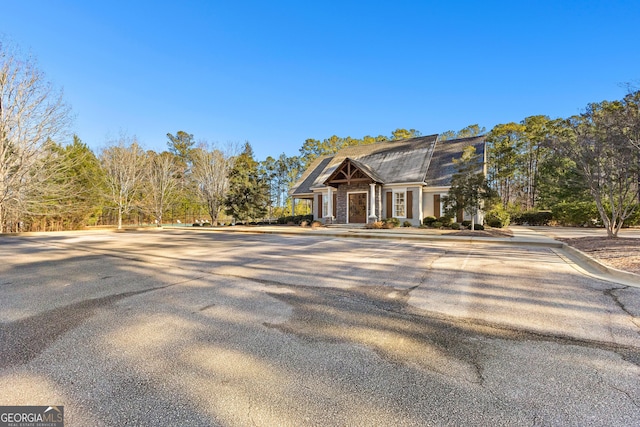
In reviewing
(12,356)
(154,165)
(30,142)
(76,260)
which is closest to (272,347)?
(12,356)

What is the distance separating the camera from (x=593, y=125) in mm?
10289

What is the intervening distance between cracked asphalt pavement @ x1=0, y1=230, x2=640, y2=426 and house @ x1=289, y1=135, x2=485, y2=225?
1478 centimetres

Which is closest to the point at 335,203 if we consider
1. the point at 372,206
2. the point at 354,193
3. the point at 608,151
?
the point at 354,193

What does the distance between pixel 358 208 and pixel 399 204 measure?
290 centimetres

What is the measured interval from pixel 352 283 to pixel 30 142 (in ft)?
71.4

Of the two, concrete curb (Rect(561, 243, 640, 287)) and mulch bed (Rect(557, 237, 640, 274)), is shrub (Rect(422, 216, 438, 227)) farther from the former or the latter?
concrete curb (Rect(561, 243, 640, 287))

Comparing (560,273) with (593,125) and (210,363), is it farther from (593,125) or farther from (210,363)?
(593,125)

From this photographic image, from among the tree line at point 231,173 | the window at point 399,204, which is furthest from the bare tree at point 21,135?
the window at point 399,204

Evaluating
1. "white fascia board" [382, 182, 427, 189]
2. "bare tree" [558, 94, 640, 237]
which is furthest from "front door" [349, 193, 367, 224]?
"bare tree" [558, 94, 640, 237]

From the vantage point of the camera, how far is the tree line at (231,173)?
34.0 ft

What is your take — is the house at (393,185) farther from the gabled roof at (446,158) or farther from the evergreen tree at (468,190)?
the evergreen tree at (468,190)

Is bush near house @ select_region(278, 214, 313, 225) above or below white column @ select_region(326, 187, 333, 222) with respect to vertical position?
below

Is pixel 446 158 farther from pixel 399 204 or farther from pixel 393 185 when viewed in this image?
pixel 399 204

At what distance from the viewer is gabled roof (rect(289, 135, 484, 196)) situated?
20.0 meters
